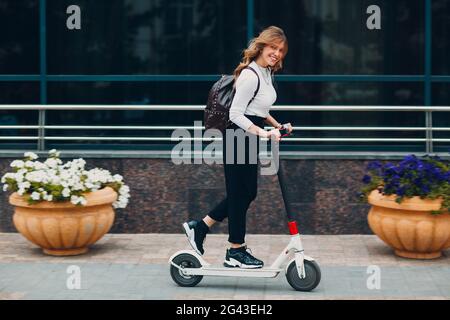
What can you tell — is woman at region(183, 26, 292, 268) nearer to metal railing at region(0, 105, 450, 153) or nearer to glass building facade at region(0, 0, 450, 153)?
metal railing at region(0, 105, 450, 153)

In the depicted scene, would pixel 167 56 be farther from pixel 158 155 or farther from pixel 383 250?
pixel 383 250

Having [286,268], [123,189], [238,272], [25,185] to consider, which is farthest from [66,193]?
[286,268]

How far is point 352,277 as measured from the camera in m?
8.17

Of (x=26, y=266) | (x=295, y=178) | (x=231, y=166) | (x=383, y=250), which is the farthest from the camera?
(x=295, y=178)

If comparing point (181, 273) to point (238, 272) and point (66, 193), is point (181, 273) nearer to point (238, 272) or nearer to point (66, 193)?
point (238, 272)

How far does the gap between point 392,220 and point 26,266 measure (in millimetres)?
3601

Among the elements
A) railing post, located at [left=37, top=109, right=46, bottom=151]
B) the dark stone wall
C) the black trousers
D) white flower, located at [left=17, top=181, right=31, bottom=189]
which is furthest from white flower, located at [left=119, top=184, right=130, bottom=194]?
the black trousers

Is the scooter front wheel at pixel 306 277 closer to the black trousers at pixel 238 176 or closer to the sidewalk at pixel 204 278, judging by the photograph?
the sidewalk at pixel 204 278

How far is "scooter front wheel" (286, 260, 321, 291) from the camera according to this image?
7582 mm

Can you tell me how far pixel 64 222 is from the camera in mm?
9016

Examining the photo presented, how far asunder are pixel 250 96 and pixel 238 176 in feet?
2.34
